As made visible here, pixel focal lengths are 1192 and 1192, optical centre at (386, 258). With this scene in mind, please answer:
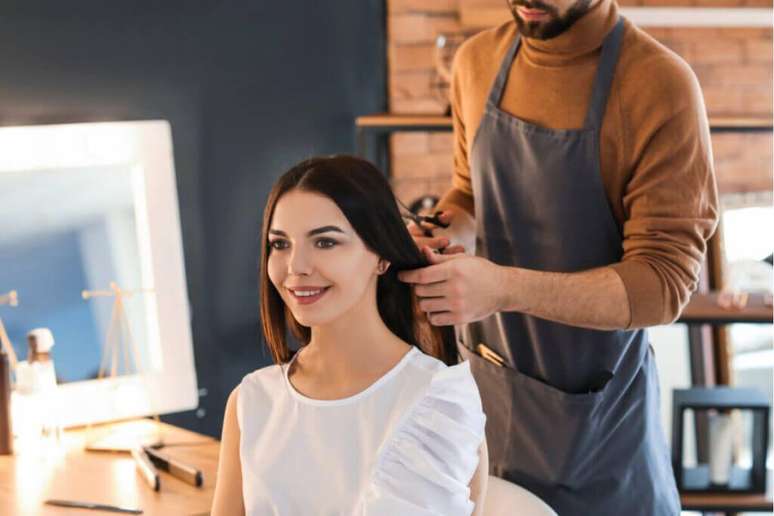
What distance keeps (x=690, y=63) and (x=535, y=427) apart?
1665 mm

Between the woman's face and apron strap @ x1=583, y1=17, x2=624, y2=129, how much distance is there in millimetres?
518

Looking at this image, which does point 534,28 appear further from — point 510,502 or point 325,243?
point 510,502

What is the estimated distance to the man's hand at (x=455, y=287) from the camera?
1767 mm

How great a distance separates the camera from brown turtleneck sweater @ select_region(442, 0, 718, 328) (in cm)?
194

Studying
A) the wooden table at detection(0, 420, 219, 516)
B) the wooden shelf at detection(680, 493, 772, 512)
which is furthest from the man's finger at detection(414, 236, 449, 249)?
the wooden shelf at detection(680, 493, 772, 512)

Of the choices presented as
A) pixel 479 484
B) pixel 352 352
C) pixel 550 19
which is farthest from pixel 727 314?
pixel 352 352

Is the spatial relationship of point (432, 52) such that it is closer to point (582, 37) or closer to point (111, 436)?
Result: point (582, 37)

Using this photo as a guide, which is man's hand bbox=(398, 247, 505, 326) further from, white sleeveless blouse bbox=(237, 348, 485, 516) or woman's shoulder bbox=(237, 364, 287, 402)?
woman's shoulder bbox=(237, 364, 287, 402)

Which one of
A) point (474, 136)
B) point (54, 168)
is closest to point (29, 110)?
point (54, 168)

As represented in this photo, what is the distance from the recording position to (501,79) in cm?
221

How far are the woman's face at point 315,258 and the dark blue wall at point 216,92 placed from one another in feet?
3.56

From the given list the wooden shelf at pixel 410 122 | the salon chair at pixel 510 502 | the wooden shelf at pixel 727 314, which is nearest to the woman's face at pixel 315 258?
the salon chair at pixel 510 502

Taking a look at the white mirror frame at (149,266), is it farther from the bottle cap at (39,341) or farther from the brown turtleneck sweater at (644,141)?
the brown turtleneck sweater at (644,141)

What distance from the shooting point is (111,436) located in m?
2.41
